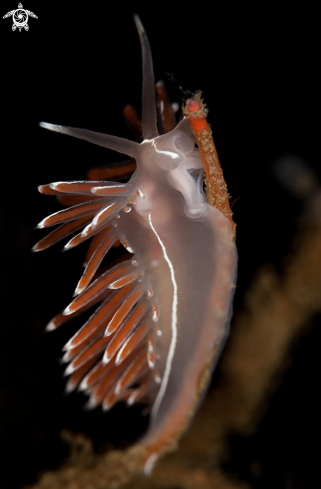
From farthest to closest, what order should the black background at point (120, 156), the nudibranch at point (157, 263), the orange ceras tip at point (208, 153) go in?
the black background at point (120, 156), the nudibranch at point (157, 263), the orange ceras tip at point (208, 153)

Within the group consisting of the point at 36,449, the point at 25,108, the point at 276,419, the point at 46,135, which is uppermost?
the point at 25,108

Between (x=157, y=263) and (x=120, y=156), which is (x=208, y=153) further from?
(x=120, y=156)

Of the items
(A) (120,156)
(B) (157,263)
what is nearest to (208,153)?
(B) (157,263)

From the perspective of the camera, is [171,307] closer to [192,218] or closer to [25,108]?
[192,218]

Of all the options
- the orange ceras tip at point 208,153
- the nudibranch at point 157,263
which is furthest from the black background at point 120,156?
the orange ceras tip at point 208,153

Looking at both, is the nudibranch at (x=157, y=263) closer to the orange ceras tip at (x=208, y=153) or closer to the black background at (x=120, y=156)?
the orange ceras tip at (x=208, y=153)

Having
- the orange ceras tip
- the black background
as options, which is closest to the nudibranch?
the orange ceras tip

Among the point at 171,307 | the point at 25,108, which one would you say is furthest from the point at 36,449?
the point at 25,108
